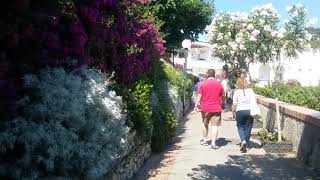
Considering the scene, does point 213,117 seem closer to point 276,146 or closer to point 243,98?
point 243,98

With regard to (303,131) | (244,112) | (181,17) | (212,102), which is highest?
(181,17)

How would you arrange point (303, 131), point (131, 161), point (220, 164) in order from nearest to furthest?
point (131, 161) → point (220, 164) → point (303, 131)

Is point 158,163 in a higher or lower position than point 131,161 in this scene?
lower

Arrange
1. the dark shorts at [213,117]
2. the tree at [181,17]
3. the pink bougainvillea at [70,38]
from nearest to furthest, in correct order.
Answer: the pink bougainvillea at [70,38] → the dark shorts at [213,117] → the tree at [181,17]

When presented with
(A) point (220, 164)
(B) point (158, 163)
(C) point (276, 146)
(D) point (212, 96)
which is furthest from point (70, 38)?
(C) point (276, 146)

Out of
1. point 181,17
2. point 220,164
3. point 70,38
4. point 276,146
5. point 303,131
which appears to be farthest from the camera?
point 181,17

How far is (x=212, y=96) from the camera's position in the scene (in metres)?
12.5

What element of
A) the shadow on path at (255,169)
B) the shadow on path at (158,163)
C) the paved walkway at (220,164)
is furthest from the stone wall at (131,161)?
the shadow on path at (255,169)

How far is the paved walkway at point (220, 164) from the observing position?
923 cm

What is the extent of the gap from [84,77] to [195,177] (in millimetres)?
3559

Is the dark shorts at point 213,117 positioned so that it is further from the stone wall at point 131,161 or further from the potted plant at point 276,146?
the stone wall at point 131,161

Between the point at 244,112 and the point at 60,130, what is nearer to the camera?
the point at 60,130

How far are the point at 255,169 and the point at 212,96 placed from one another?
9.90ft

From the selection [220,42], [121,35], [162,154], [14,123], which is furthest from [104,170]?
[220,42]
